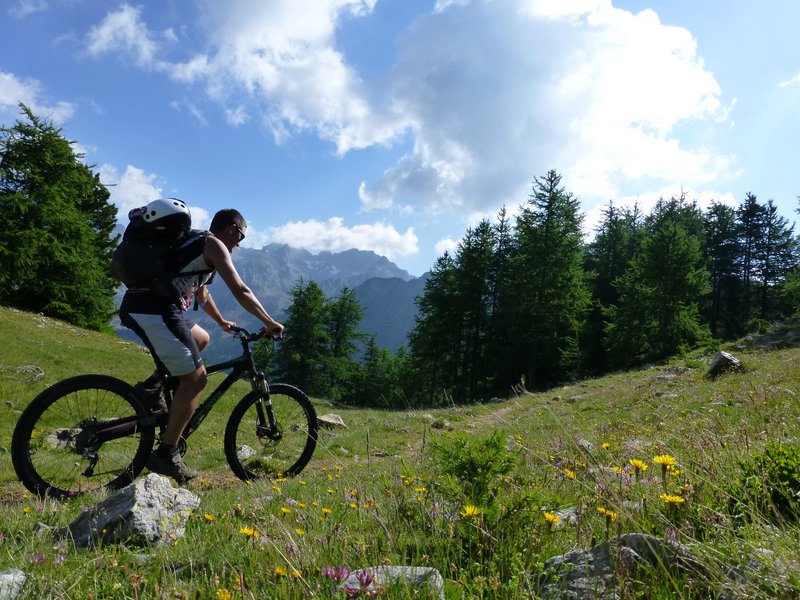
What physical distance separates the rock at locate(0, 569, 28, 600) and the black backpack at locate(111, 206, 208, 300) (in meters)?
2.84

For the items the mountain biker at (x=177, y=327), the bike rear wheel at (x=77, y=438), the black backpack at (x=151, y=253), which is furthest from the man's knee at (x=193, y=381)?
the black backpack at (x=151, y=253)

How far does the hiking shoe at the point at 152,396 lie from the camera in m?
4.89

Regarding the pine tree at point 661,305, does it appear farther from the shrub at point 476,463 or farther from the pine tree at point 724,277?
the shrub at point 476,463

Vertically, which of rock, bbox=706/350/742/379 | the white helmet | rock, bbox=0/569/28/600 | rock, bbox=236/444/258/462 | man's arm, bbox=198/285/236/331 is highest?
the white helmet

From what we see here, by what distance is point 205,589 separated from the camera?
6.38 feet

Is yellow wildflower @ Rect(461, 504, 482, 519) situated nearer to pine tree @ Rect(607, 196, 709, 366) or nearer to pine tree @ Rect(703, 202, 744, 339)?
pine tree @ Rect(607, 196, 709, 366)

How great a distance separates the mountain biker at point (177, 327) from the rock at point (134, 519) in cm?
Result: 155

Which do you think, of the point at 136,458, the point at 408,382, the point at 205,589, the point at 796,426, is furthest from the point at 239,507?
the point at 408,382

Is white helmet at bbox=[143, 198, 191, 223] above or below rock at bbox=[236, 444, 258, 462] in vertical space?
above

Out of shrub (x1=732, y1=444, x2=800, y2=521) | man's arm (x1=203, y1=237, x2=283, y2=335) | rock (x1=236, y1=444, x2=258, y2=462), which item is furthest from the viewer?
rock (x1=236, y1=444, x2=258, y2=462)

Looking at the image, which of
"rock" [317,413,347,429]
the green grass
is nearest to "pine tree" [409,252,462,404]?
"rock" [317,413,347,429]

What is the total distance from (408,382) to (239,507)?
5312 centimetres

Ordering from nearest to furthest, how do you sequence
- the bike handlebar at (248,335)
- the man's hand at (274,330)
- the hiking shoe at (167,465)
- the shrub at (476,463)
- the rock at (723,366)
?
the shrub at (476,463)
the hiking shoe at (167,465)
the man's hand at (274,330)
the bike handlebar at (248,335)
the rock at (723,366)

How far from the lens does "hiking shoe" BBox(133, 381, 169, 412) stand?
16.1 ft
